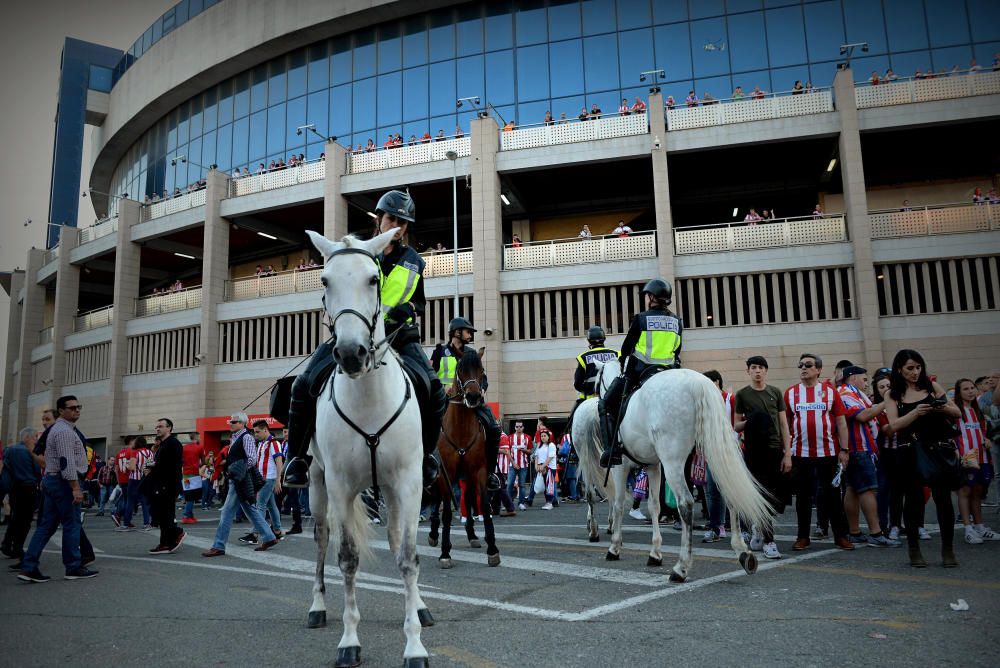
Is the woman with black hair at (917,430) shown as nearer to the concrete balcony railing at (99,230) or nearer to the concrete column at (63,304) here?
the concrete balcony railing at (99,230)

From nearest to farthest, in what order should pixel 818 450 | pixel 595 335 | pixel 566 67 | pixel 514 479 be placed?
1. pixel 818 450
2. pixel 595 335
3. pixel 514 479
4. pixel 566 67

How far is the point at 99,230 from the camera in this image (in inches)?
1670

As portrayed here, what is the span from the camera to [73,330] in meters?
43.6

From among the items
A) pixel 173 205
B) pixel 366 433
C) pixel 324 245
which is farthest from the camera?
pixel 173 205

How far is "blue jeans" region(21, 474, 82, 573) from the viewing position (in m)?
8.49

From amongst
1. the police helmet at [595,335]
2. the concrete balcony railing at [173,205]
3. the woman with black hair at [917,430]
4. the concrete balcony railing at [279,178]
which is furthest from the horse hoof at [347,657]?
the concrete balcony railing at [173,205]

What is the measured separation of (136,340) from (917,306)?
38.8m

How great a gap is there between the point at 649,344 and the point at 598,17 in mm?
31878

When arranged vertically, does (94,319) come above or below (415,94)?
below

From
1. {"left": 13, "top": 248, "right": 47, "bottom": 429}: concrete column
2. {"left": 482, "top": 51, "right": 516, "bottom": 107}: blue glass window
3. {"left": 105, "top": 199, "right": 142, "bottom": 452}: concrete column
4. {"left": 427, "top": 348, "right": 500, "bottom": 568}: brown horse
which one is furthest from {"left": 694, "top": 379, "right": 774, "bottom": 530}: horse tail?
{"left": 13, "top": 248, "right": 47, "bottom": 429}: concrete column

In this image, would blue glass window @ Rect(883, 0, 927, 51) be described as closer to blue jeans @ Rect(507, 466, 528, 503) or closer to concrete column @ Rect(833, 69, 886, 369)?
concrete column @ Rect(833, 69, 886, 369)

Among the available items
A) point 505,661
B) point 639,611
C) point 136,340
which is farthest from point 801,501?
point 136,340

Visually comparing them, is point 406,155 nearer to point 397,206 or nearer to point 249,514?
point 249,514

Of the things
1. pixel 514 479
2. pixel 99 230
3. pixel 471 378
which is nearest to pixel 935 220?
pixel 514 479
